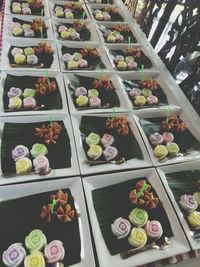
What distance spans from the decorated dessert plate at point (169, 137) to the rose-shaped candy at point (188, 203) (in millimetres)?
197

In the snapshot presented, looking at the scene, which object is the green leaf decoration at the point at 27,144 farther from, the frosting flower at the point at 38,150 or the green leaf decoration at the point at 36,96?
the green leaf decoration at the point at 36,96

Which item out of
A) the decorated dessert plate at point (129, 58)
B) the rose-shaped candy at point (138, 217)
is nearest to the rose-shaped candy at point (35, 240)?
the rose-shaped candy at point (138, 217)

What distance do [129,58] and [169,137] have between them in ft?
2.68

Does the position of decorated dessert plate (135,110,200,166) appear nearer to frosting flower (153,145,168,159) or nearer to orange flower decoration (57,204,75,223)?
frosting flower (153,145,168,159)

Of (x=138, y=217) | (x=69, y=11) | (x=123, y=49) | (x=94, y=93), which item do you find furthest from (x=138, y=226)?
(x=69, y=11)

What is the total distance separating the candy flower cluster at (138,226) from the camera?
1101 mm

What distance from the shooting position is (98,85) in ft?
5.93

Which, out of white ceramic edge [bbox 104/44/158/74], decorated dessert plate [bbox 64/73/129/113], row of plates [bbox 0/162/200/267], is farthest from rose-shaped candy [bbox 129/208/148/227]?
white ceramic edge [bbox 104/44/158/74]

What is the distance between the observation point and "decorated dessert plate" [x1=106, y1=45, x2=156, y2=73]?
6.64 ft

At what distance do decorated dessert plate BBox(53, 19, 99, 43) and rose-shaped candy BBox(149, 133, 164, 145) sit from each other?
110 centimetres

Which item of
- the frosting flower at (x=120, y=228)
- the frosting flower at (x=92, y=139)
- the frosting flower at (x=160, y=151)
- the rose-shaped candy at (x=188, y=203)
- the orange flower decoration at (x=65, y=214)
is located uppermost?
the frosting flower at (x=92, y=139)

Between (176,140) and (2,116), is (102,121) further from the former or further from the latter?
(2,116)

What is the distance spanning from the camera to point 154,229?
44.6 inches

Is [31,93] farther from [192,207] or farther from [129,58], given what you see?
[192,207]
